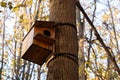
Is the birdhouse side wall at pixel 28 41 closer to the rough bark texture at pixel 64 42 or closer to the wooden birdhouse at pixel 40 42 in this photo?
the wooden birdhouse at pixel 40 42

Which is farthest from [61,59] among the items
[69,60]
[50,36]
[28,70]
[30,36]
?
[28,70]

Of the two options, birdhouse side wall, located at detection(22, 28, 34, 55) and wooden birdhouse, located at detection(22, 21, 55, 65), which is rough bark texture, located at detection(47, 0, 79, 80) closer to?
wooden birdhouse, located at detection(22, 21, 55, 65)

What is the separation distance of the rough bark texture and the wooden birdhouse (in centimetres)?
6

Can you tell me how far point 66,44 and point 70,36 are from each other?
0.28ft

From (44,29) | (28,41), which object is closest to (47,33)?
(44,29)

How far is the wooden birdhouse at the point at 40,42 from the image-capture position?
2229 millimetres

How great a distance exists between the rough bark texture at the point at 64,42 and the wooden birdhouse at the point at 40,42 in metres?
0.06

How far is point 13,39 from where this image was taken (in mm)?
9023

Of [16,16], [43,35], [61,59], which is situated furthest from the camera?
[16,16]

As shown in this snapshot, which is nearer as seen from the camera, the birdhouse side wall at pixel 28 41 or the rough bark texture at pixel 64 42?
the rough bark texture at pixel 64 42

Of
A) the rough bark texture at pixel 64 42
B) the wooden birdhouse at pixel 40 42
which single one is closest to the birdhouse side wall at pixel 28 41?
the wooden birdhouse at pixel 40 42

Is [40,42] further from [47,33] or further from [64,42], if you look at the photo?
[64,42]

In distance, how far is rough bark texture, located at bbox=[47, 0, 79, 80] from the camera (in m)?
2.04

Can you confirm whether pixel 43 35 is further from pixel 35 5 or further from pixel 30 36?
pixel 35 5
